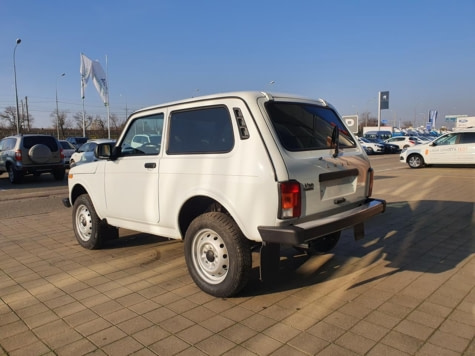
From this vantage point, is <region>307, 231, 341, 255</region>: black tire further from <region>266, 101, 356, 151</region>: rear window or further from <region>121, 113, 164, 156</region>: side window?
<region>121, 113, 164, 156</region>: side window

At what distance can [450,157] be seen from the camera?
1842 cm

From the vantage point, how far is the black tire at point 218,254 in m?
3.62

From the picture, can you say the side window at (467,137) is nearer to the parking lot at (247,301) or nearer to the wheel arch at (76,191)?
the parking lot at (247,301)

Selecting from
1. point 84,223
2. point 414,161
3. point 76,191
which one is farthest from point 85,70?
point 84,223

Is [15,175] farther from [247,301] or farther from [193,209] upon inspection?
[247,301]

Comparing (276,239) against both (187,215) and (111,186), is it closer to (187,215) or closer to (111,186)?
(187,215)

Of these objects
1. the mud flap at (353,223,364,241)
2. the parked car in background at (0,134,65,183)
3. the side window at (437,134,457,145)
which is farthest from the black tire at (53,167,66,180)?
the side window at (437,134,457,145)

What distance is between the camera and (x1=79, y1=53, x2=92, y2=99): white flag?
34.4 meters

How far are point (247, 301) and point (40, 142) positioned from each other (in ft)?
45.3

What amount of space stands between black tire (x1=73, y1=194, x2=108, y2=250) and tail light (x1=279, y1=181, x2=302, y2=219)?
10.3ft

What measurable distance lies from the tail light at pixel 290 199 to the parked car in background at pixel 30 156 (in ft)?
44.4

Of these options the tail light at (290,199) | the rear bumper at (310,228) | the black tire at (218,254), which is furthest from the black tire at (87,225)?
the tail light at (290,199)

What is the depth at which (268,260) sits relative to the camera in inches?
138

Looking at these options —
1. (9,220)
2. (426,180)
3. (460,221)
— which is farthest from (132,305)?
(426,180)
